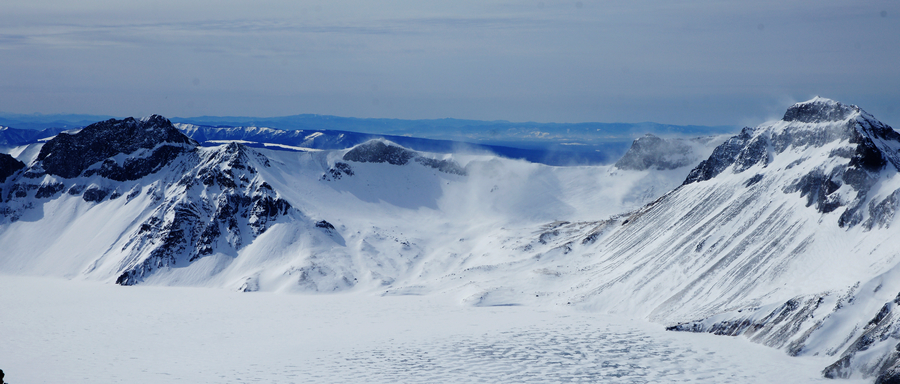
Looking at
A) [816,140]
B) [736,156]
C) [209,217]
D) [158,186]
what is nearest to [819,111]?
[816,140]

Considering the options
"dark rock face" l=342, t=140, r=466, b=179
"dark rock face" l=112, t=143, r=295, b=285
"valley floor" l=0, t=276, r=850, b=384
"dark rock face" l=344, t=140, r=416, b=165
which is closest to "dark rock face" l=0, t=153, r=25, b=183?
"dark rock face" l=112, t=143, r=295, b=285

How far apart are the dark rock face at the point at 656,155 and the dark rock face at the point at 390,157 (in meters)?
47.0

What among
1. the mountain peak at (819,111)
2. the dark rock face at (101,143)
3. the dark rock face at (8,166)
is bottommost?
the dark rock face at (8,166)

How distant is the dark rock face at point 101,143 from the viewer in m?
153

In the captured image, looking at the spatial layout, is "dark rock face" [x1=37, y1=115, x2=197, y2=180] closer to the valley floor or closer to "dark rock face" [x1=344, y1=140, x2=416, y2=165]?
"dark rock face" [x1=344, y1=140, x2=416, y2=165]

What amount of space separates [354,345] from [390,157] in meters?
107

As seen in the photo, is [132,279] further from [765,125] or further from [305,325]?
[765,125]

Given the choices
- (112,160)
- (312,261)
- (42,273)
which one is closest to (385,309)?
(312,261)

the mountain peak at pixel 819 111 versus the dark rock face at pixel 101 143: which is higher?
the mountain peak at pixel 819 111

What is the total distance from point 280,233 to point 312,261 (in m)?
12.8

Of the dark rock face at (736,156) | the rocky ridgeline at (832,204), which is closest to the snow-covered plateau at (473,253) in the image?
the rocky ridgeline at (832,204)

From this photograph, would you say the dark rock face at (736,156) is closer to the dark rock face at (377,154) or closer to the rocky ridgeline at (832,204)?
the rocky ridgeline at (832,204)

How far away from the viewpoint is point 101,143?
6073 inches

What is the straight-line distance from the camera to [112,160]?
15138 cm
